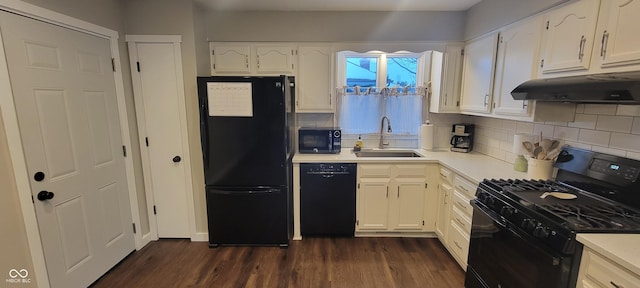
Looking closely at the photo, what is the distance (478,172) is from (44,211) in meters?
3.25

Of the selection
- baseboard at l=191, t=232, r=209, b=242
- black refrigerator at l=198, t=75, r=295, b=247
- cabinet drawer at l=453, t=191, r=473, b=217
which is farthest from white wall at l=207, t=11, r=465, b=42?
baseboard at l=191, t=232, r=209, b=242

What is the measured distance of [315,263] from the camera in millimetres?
2602

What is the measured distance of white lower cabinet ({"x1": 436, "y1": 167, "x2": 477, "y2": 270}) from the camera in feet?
7.61

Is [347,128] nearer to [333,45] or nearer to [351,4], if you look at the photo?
[333,45]

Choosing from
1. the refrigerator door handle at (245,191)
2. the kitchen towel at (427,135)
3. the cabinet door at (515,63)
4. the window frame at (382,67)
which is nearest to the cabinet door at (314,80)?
the window frame at (382,67)

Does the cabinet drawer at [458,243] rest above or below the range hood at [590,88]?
below

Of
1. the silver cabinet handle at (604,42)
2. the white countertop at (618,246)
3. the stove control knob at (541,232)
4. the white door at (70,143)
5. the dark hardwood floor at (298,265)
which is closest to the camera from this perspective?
the white countertop at (618,246)

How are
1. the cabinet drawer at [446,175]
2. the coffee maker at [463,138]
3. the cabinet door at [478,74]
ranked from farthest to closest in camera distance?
the coffee maker at [463,138], the cabinet drawer at [446,175], the cabinet door at [478,74]

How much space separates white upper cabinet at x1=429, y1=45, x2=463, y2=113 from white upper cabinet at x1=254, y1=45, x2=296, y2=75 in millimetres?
1623

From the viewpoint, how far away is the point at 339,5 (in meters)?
2.85

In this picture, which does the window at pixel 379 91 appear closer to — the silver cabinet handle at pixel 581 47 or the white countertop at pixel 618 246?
the silver cabinet handle at pixel 581 47

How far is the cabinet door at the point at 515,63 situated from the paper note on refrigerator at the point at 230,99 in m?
2.20

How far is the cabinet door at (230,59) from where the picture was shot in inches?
118

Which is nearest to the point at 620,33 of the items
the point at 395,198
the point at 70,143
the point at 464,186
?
the point at 464,186
